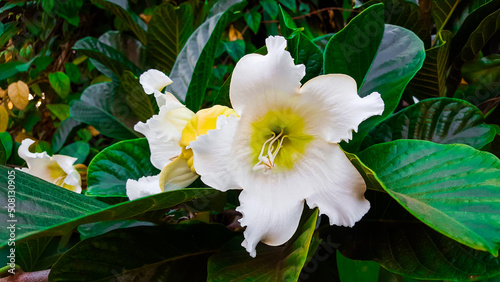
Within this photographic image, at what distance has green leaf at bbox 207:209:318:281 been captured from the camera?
0.30 m

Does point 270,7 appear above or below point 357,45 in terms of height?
below

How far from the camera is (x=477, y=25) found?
0.53m

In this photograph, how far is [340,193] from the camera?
324 millimetres

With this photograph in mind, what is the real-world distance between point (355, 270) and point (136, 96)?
1.43 feet

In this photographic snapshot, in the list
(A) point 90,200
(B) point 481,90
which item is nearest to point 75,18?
(A) point 90,200

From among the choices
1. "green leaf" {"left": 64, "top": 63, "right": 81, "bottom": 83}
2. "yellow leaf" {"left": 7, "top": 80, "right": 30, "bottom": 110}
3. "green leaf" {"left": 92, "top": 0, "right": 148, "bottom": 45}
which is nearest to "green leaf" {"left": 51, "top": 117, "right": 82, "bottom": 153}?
"yellow leaf" {"left": 7, "top": 80, "right": 30, "bottom": 110}

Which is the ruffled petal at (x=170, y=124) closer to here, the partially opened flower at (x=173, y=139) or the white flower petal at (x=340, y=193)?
the partially opened flower at (x=173, y=139)

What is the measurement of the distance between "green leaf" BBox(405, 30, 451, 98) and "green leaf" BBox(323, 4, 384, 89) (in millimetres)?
115

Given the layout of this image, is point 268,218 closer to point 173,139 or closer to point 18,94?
point 173,139

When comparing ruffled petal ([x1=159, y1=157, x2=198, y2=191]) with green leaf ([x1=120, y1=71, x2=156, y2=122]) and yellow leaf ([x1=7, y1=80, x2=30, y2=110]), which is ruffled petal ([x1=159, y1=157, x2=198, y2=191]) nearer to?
green leaf ([x1=120, y1=71, x2=156, y2=122])

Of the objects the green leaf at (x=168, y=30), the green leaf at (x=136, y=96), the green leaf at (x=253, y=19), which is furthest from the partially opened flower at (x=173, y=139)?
the green leaf at (x=253, y=19)

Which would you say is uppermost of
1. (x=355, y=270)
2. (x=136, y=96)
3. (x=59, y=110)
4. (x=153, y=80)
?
(x=153, y=80)

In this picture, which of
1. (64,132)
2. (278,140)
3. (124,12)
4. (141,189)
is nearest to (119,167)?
(141,189)

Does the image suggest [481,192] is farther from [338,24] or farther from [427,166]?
[338,24]
